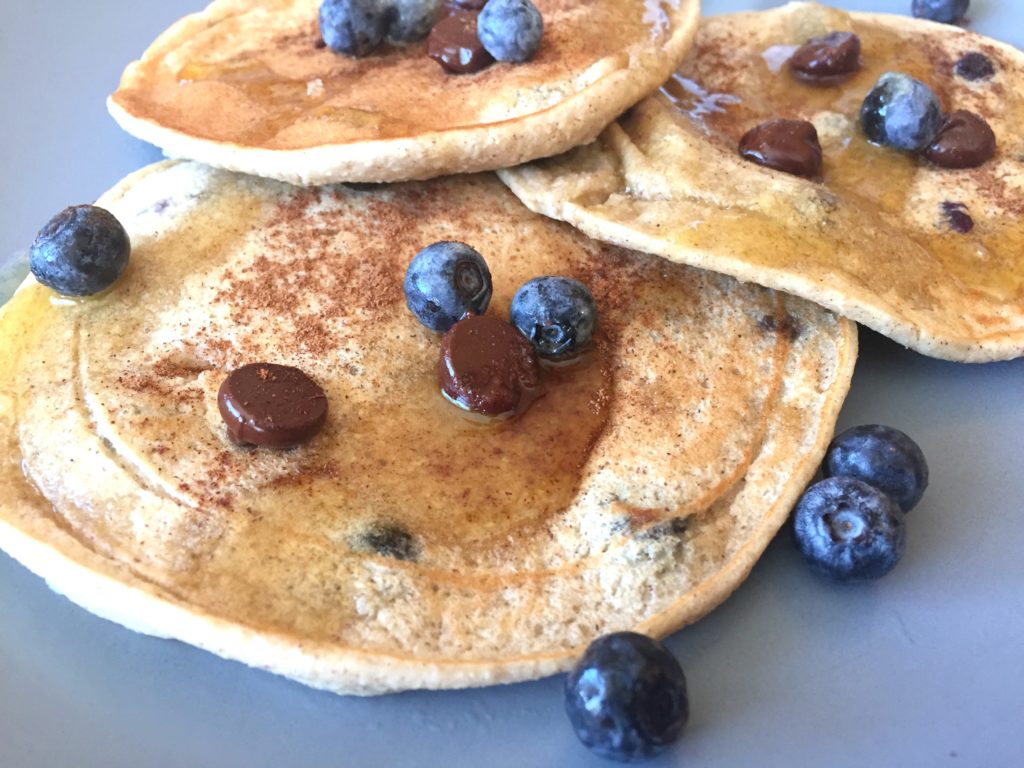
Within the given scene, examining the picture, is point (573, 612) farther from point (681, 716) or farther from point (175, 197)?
point (175, 197)

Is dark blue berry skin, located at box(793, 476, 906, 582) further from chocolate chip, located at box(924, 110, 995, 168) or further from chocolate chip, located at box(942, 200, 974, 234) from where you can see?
chocolate chip, located at box(924, 110, 995, 168)

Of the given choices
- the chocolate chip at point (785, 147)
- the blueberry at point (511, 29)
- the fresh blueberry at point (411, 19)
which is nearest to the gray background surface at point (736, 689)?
the chocolate chip at point (785, 147)

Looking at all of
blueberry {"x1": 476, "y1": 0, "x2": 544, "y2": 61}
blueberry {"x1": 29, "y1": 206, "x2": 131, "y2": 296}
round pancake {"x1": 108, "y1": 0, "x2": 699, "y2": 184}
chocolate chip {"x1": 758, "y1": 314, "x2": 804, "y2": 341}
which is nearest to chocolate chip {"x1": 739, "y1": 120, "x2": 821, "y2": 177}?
round pancake {"x1": 108, "y1": 0, "x2": 699, "y2": 184}

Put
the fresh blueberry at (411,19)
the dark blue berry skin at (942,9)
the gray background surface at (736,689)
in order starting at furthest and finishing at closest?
1. the dark blue berry skin at (942,9)
2. the fresh blueberry at (411,19)
3. the gray background surface at (736,689)

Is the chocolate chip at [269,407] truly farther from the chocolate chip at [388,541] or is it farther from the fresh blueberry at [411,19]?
the fresh blueberry at [411,19]

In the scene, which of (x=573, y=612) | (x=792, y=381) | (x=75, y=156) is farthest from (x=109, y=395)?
(x=792, y=381)

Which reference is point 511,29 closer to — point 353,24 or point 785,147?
point 353,24

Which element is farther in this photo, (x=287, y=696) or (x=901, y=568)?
(x=901, y=568)
